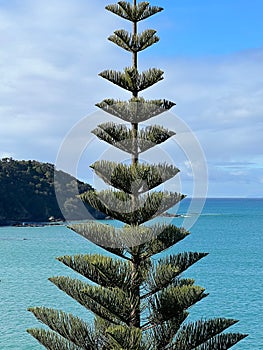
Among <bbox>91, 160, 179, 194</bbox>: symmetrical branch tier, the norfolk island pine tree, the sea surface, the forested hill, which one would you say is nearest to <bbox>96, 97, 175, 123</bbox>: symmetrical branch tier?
the norfolk island pine tree

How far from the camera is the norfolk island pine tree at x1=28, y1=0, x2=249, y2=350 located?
5816mm

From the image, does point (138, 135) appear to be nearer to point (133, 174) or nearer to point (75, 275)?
point (133, 174)

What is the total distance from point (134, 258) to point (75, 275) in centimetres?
1892

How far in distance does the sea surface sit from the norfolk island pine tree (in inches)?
18.2

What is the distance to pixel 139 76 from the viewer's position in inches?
242

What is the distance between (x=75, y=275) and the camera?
963 inches

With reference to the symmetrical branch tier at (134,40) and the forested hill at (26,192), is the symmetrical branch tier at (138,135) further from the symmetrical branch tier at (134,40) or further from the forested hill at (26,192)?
the forested hill at (26,192)

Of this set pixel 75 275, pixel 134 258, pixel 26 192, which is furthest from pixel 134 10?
pixel 26 192

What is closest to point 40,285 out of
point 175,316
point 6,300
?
Answer: point 6,300

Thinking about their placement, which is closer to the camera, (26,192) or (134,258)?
(134,258)

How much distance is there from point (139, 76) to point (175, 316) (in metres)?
2.47

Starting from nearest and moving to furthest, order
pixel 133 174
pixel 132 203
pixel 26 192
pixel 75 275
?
pixel 133 174 → pixel 132 203 → pixel 75 275 → pixel 26 192

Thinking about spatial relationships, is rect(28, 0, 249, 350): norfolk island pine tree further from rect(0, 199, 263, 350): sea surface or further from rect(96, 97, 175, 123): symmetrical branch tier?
rect(0, 199, 263, 350): sea surface

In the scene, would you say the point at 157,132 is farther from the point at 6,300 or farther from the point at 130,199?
the point at 6,300
